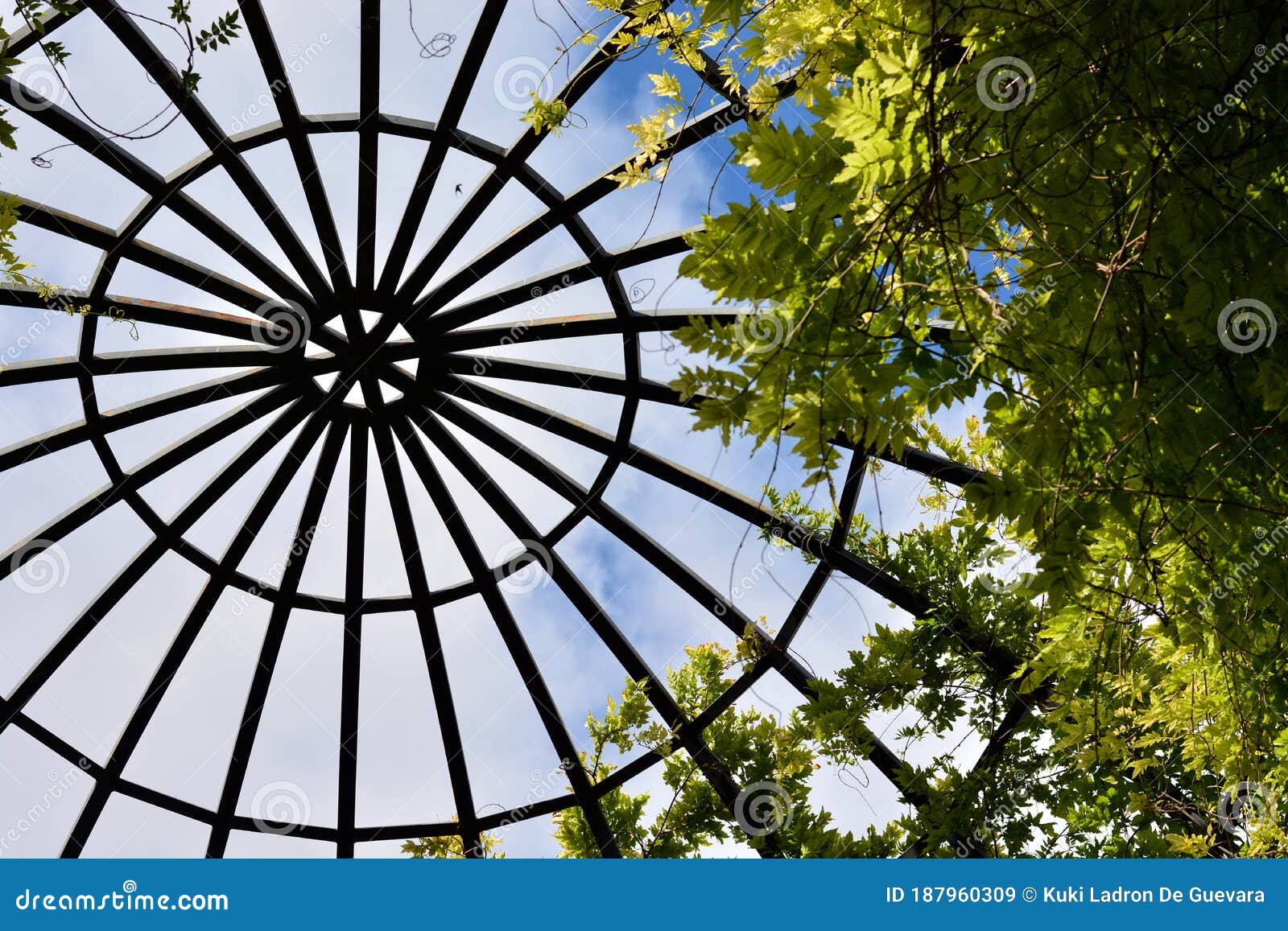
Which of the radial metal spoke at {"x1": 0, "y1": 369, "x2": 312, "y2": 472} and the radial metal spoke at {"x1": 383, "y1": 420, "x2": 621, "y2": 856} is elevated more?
the radial metal spoke at {"x1": 0, "y1": 369, "x2": 312, "y2": 472}

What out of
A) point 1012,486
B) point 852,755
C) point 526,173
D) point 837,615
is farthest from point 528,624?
point 1012,486

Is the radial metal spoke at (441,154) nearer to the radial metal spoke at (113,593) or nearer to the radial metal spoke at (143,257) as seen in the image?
the radial metal spoke at (143,257)

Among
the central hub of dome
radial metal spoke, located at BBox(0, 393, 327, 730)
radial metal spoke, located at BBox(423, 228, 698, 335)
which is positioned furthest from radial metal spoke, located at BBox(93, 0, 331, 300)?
radial metal spoke, located at BBox(0, 393, 327, 730)

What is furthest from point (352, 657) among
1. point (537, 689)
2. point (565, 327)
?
point (565, 327)

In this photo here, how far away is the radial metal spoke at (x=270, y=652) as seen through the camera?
9.22 metres

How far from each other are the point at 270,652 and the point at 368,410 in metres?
3.10

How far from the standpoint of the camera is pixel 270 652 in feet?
31.9

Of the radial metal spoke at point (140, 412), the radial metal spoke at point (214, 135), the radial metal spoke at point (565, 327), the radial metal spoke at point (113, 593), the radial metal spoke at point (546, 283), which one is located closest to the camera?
the radial metal spoke at point (214, 135)

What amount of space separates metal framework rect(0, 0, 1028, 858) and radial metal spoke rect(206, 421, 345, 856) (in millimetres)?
27

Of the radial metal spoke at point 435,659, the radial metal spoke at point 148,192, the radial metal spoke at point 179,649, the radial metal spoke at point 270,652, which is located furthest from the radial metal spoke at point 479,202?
the radial metal spoke at point 179,649

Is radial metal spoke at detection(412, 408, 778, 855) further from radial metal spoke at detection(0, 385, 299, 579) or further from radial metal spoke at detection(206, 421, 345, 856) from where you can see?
radial metal spoke at detection(0, 385, 299, 579)

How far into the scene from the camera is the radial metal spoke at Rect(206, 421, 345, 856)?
922cm

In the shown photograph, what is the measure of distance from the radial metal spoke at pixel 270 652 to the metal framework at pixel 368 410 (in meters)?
0.03

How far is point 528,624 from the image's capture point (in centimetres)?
994
